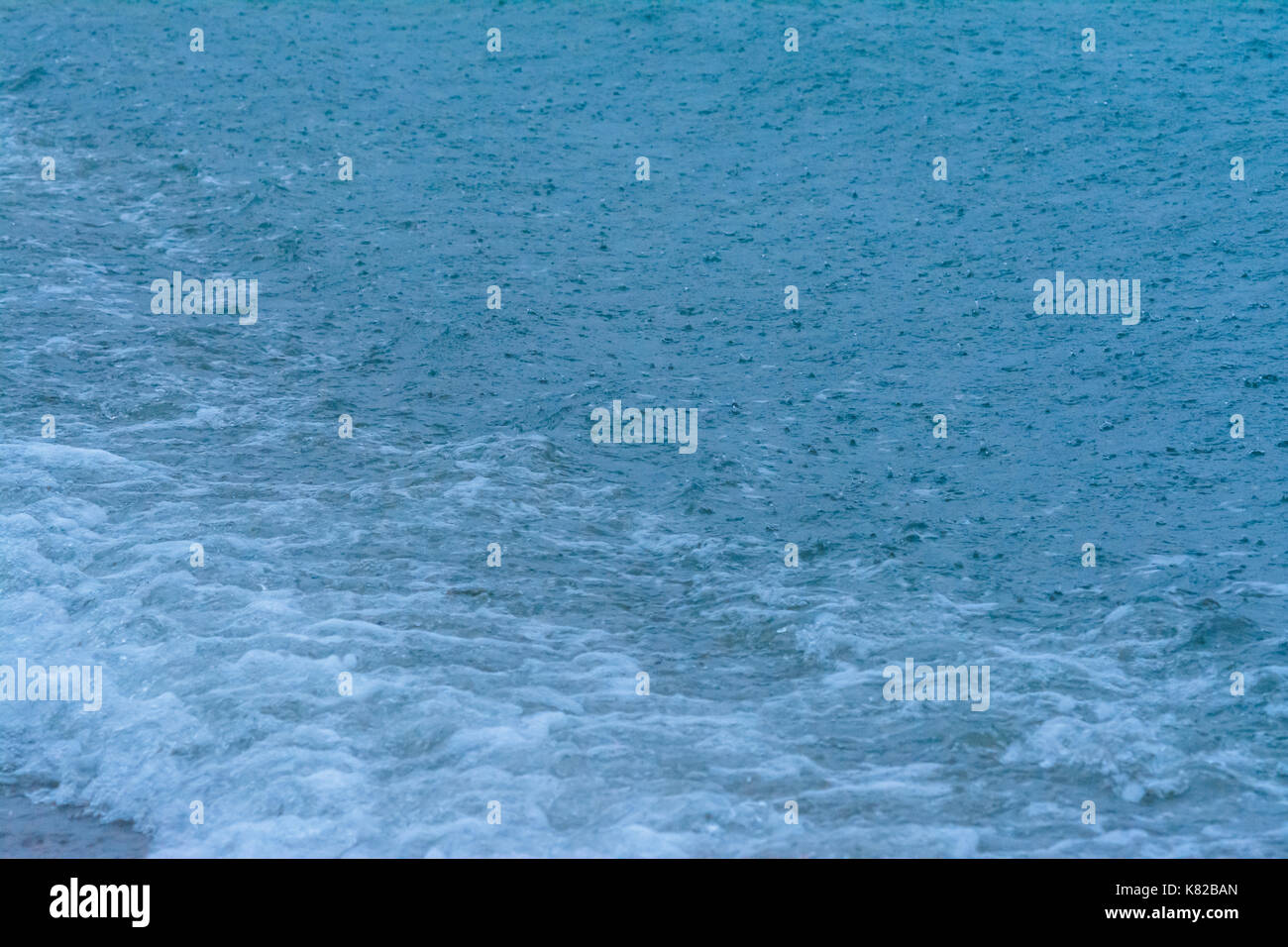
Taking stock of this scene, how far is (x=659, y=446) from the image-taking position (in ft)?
25.2

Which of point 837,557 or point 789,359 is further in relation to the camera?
point 789,359

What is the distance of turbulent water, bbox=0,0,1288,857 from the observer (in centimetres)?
521

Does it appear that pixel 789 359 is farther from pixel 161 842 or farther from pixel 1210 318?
pixel 161 842

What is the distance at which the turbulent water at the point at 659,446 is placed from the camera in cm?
521

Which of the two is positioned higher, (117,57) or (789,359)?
(117,57)

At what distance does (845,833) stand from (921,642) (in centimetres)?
137

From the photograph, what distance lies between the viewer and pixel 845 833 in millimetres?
4801

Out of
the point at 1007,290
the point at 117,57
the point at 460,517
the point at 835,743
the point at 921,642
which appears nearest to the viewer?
the point at 835,743

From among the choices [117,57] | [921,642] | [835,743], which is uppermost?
[117,57]

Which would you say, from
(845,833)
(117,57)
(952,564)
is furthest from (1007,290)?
(117,57)

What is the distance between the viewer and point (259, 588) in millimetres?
6441

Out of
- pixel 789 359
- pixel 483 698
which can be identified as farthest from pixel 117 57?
pixel 483 698
